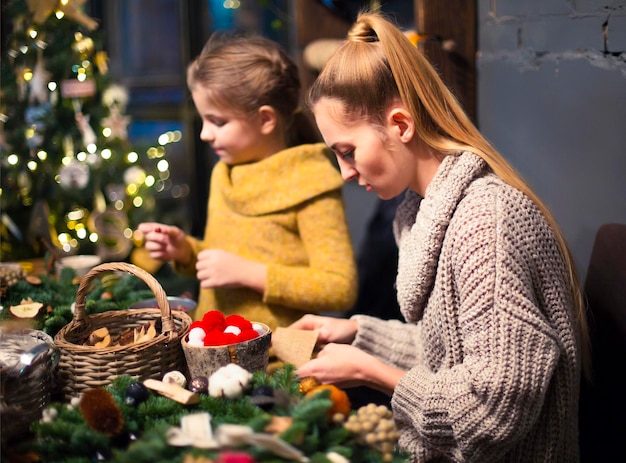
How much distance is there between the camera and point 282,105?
195cm

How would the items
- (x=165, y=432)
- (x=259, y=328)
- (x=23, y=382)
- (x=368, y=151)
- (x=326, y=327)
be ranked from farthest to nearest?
(x=326, y=327) < (x=368, y=151) < (x=259, y=328) < (x=23, y=382) < (x=165, y=432)

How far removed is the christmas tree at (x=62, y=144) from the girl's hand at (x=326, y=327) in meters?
1.12

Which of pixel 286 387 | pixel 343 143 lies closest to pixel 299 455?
pixel 286 387

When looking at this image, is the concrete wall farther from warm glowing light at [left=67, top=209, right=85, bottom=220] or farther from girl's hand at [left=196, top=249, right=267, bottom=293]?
warm glowing light at [left=67, top=209, right=85, bottom=220]

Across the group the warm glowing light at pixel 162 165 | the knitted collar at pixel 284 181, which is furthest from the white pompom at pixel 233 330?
the warm glowing light at pixel 162 165

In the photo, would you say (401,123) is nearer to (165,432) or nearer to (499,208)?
(499,208)

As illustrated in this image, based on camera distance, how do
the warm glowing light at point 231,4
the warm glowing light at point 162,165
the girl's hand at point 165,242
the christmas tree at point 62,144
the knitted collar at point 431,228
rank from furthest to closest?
the warm glowing light at point 231,4 < the warm glowing light at point 162,165 < the christmas tree at point 62,144 < the girl's hand at point 165,242 < the knitted collar at point 431,228

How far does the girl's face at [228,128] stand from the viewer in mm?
1889

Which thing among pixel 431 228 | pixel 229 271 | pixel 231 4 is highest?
pixel 231 4

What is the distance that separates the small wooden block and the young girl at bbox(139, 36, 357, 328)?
67 cm

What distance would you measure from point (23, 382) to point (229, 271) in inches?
29.9

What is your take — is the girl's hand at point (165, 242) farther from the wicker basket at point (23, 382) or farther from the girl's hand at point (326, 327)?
the wicker basket at point (23, 382)

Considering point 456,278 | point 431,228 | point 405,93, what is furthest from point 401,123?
point 456,278

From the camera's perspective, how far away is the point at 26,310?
146 cm
